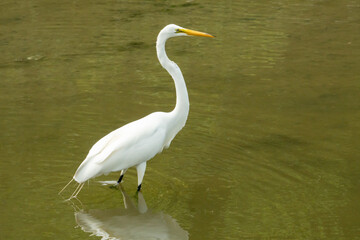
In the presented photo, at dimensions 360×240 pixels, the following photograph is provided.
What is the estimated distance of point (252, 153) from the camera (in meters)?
6.11

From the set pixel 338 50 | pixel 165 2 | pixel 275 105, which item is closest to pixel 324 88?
pixel 275 105

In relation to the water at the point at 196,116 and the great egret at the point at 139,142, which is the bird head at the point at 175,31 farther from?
the water at the point at 196,116

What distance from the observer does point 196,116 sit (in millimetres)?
7086

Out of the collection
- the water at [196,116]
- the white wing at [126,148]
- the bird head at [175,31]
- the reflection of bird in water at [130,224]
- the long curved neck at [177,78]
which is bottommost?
the reflection of bird in water at [130,224]

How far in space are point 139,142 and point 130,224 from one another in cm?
68

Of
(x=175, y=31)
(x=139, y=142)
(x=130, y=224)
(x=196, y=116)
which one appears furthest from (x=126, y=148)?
(x=196, y=116)

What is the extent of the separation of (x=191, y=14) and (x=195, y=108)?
414cm

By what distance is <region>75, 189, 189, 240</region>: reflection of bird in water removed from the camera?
490cm

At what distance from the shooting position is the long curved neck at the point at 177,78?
5.47m

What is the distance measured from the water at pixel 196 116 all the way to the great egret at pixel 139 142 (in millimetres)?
301

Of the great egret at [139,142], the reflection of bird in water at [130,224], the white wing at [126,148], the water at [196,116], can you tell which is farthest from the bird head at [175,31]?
the reflection of bird in water at [130,224]

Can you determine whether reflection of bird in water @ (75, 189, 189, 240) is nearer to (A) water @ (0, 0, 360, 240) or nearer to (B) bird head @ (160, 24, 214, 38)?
(A) water @ (0, 0, 360, 240)

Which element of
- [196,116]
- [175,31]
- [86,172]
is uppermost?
[175,31]

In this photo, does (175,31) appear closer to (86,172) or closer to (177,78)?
(177,78)
